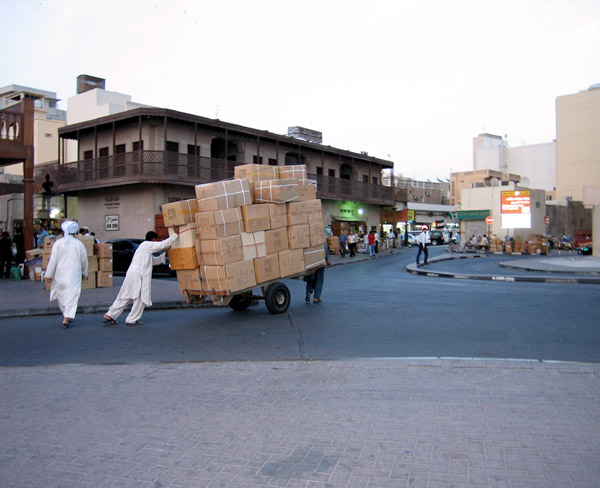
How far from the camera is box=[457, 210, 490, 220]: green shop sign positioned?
4725 centimetres

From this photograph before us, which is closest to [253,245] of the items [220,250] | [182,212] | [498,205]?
[220,250]

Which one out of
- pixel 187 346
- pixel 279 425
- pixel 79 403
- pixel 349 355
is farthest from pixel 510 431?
pixel 187 346

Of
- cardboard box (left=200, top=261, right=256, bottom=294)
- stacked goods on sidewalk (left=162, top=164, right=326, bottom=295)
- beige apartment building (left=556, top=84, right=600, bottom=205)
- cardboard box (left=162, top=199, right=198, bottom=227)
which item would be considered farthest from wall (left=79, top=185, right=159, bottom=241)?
beige apartment building (left=556, top=84, right=600, bottom=205)

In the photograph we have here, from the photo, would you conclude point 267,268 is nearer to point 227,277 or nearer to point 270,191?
point 227,277

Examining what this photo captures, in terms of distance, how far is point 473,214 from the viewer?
48.0 metres

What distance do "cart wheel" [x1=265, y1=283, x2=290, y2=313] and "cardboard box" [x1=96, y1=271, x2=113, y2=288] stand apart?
24.8ft

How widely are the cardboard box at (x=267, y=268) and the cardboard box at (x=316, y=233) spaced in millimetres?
1098

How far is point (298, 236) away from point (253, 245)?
126 centimetres

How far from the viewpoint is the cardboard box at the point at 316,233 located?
1106 centimetres

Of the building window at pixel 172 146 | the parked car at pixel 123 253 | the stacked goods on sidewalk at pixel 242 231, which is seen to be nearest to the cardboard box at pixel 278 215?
the stacked goods on sidewalk at pixel 242 231

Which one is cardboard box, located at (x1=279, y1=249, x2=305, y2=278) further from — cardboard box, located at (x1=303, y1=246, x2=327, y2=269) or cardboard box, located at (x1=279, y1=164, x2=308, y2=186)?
cardboard box, located at (x1=279, y1=164, x2=308, y2=186)

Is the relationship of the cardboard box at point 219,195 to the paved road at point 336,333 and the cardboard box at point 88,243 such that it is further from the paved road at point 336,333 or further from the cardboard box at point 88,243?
the cardboard box at point 88,243

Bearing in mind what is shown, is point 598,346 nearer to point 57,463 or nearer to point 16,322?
point 57,463

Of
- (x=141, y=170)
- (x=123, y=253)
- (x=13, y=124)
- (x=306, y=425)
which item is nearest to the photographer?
(x=306, y=425)
